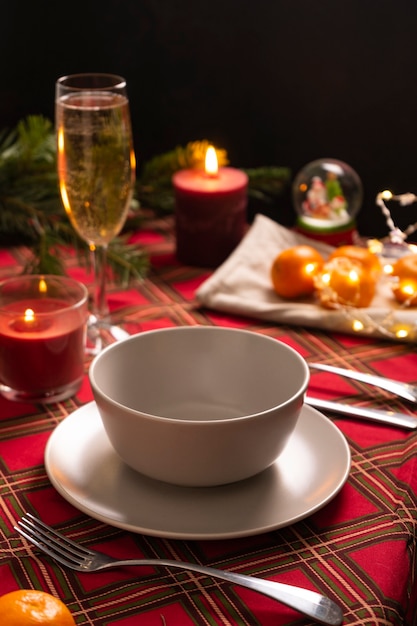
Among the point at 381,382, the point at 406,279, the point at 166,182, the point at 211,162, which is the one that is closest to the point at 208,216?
the point at 211,162

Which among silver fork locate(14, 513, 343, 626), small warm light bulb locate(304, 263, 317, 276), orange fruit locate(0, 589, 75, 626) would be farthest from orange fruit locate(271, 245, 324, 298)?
orange fruit locate(0, 589, 75, 626)

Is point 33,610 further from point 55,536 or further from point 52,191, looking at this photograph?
point 52,191

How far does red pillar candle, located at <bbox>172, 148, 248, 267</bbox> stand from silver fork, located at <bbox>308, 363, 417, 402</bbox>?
405mm

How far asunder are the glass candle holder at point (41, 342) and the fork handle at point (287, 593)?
0.33 metres

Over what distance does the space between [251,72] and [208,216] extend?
1.30ft

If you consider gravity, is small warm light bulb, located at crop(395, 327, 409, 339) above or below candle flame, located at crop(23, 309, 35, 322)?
below

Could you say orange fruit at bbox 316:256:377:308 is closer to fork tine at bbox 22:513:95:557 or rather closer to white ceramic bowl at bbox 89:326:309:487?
white ceramic bowl at bbox 89:326:309:487

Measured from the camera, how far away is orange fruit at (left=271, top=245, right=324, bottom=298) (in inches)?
45.6

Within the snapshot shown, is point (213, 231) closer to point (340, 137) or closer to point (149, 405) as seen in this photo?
point (340, 137)

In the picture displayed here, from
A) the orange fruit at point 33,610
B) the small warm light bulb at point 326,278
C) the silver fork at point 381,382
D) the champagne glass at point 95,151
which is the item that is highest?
the champagne glass at point 95,151

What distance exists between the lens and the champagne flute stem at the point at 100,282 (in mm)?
1100

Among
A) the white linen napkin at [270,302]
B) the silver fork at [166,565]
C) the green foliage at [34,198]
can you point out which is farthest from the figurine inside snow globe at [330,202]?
the silver fork at [166,565]

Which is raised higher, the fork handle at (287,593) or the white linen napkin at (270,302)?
the fork handle at (287,593)

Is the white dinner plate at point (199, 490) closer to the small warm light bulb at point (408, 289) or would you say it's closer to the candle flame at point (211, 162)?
the small warm light bulb at point (408, 289)
